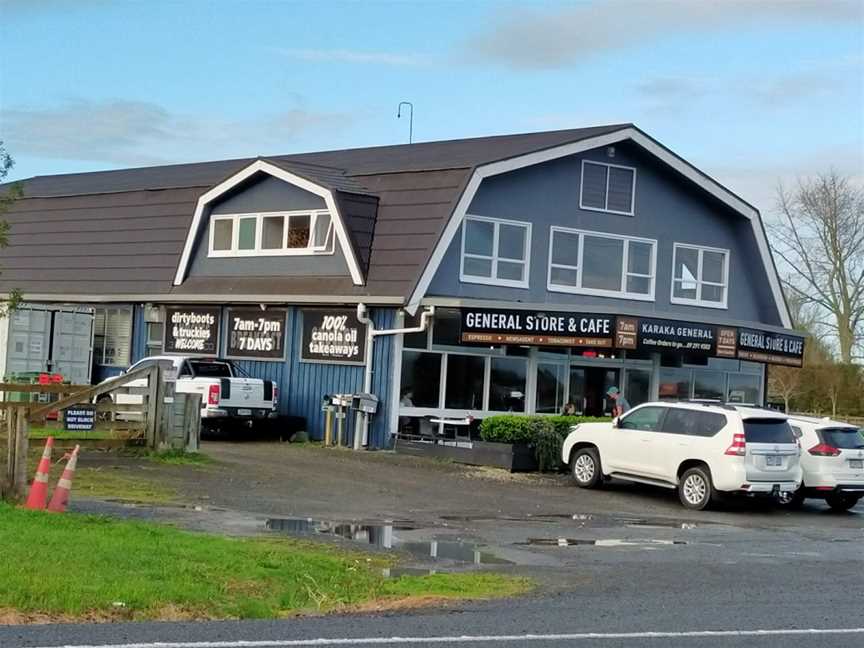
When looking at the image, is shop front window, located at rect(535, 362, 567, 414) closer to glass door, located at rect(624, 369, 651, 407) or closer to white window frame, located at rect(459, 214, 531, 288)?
white window frame, located at rect(459, 214, 531, 288)

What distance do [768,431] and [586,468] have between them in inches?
139

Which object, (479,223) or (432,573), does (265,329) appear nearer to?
(479,223)

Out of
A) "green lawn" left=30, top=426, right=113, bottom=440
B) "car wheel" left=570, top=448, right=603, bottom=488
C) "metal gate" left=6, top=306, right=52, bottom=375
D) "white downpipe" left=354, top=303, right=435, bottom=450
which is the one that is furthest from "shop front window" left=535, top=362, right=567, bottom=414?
"metal gate" left=6, top=306, right=52, bottom=375

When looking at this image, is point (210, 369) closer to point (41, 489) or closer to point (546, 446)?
point (546, 446)

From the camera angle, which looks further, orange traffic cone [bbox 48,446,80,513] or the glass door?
the glass door

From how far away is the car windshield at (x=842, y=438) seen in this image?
23719 millimetres

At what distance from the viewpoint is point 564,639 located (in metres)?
10.1

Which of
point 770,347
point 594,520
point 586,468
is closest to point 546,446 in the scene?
point 586,468

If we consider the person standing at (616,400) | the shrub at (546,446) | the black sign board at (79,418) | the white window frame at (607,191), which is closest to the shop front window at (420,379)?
the person standing at (616,400)

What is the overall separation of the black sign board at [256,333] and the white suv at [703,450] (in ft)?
33.9

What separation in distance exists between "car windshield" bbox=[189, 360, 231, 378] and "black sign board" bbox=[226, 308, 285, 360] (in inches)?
56.4

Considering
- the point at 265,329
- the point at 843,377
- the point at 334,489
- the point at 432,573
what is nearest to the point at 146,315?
the point at 265,329

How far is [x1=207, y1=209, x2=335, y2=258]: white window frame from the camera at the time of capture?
1222 inches

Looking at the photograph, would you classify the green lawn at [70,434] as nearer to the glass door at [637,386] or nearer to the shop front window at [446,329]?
the shop front window at [446,329]
